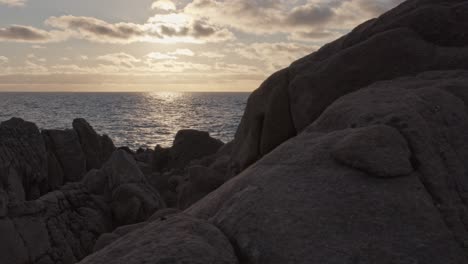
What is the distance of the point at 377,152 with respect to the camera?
18.6 feet

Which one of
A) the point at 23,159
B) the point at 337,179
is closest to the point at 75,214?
the point at 23,159

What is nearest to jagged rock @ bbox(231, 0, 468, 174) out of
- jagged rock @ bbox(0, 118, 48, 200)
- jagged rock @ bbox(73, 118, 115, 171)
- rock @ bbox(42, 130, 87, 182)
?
jagged rock @ bbox(0, 118, 48, 200)

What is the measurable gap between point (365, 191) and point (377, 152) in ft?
2.18

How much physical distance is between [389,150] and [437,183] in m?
0.71

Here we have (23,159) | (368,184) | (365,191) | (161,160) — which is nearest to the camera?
(365,191)

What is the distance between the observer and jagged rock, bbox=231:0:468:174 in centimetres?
904

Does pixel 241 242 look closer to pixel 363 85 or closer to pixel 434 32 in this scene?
pixel 363 85

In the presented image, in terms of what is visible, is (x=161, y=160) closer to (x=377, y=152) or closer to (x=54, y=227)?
(x=54, y=227)

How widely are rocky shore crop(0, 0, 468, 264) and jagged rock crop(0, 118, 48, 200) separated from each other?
14.0 feet

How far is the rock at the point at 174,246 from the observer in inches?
169

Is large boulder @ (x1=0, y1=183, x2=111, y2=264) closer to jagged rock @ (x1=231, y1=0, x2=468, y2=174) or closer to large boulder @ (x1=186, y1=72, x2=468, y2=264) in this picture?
jagged rock @ (x1=231, y1=0, x2=468, y2=174)

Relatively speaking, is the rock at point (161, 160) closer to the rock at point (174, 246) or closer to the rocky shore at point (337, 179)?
the rocky shore at point (337, 179)

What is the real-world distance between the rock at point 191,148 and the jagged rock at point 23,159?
7.46 meters

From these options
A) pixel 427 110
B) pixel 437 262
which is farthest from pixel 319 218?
pixel 427 110
